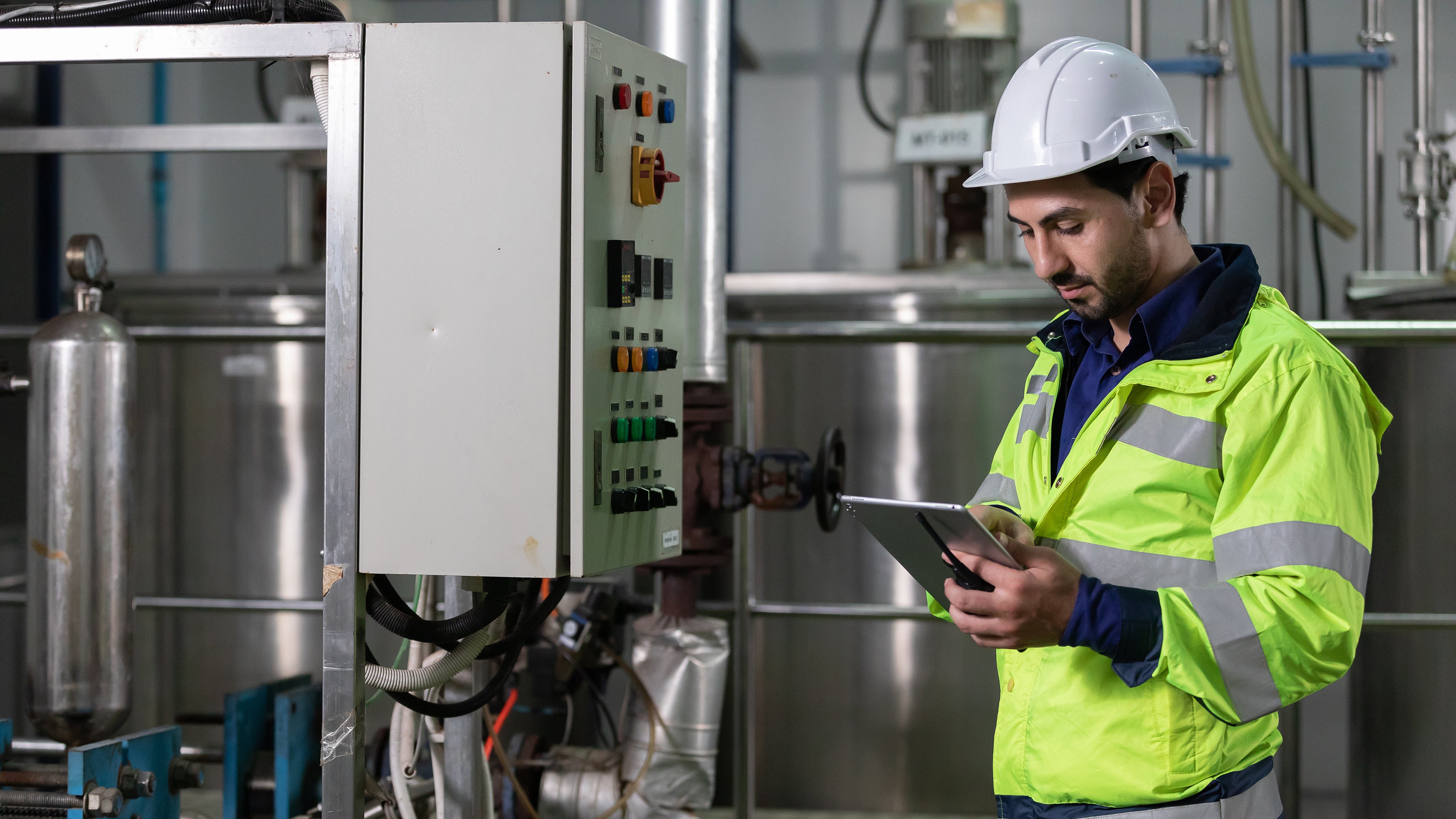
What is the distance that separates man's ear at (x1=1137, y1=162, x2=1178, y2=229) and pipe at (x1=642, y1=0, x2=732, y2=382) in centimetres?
118

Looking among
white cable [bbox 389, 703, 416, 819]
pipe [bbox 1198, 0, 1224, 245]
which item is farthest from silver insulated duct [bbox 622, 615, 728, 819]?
pipe [bbox 1198, 0, 1224, 245]

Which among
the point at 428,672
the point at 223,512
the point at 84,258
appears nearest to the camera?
the point at 428,672

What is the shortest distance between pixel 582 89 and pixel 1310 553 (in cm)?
94

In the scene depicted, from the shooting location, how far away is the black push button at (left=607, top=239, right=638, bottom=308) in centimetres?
151

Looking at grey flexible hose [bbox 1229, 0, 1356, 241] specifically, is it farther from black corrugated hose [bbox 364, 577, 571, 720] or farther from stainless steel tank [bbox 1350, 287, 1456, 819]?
black corrugated hose [bbox 364, 577, 571, 720]

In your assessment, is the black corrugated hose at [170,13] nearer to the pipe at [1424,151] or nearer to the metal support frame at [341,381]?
the metal support frame at [341,381]

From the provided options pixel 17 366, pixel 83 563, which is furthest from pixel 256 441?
pixel 83 563

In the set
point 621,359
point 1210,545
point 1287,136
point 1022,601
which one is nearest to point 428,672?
point 621,359

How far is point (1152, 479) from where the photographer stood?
1101 millimetres

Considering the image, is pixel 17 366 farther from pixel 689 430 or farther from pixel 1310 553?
pixel 1310 553

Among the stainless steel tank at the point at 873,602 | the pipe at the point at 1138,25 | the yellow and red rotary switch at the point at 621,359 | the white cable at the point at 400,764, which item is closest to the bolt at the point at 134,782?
the white cable at the point at 400,764

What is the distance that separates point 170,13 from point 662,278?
741 millimetres

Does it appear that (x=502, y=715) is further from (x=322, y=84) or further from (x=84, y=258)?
(x=322, y=84)

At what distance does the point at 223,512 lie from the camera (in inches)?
119
